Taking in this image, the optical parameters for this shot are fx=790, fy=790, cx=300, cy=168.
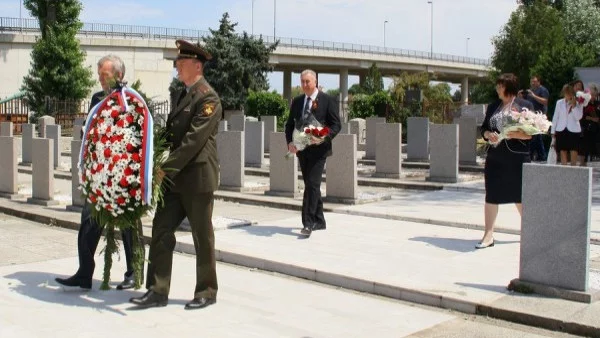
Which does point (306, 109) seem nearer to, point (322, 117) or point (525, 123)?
point (322, 117)

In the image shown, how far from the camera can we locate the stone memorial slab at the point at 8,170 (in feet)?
43.2

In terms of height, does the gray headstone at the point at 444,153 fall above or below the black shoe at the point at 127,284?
above

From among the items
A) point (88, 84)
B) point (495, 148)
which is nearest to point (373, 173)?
point (495, 148)

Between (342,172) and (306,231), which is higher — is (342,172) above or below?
above

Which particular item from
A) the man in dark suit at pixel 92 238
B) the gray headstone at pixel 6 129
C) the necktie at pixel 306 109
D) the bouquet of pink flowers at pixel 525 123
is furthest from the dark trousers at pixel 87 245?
the gray headstone at pixel 6 129

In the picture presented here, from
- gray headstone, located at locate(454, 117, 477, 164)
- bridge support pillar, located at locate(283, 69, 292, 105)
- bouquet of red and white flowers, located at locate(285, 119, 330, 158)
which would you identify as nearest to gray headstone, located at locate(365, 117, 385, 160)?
gray headstone, located at locate(454, 117, 477, 164)

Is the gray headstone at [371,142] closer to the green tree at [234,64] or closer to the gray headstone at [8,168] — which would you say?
the gray headstone at [8,168]

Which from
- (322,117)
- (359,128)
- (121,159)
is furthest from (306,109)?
(359,128)

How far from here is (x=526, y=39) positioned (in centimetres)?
3812

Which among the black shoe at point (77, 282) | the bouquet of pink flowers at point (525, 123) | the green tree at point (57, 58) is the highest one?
the green tree at point (57, 58)

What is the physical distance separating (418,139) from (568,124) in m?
4.98

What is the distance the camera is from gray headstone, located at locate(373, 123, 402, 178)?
611 inches

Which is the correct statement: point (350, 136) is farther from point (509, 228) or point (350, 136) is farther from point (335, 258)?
point (335, 258)

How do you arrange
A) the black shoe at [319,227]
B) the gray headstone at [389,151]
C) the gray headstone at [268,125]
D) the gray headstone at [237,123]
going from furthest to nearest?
the gray headstone at [268,125] < the gray headstone at [237,123] < the gray headstone at [389,151] < the black shoe at [319,227]
